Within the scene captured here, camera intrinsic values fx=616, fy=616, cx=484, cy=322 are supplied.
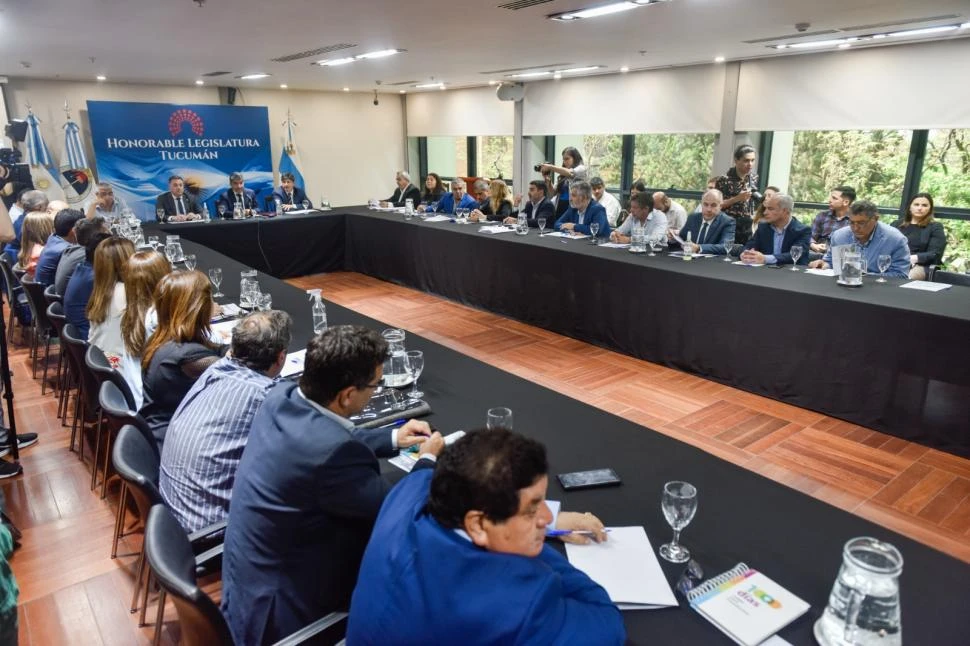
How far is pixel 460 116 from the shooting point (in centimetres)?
1039

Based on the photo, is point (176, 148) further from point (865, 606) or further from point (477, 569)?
point (865, 606)

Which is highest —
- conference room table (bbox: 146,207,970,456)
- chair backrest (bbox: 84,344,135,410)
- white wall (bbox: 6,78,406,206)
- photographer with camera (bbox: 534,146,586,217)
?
white wall (bbox: 6,78,406,206)

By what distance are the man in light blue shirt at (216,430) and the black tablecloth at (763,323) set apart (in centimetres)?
292

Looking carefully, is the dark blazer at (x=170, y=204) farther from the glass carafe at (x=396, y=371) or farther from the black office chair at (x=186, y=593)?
the black office chair at (x=186, y=593)

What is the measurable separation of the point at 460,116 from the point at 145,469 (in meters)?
9.53

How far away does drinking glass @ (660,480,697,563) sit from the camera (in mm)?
1198

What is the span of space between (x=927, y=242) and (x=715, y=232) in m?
1.87

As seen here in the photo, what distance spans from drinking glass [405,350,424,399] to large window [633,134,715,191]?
645 cm

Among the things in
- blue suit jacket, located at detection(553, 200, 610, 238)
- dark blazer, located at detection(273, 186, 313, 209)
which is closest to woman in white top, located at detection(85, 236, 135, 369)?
blue suit jacket, located at detection(553, 200, 610, 238)

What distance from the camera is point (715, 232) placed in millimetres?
4695

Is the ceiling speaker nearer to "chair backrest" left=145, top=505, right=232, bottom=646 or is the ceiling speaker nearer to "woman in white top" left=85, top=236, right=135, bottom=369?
"woman in white top" left=85, top=236, right=135, bottom=369

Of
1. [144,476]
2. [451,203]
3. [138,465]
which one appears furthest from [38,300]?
[451,203]

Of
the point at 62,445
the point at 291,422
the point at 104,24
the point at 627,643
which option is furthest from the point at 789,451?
the point at 104,24

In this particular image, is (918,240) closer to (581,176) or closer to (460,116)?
(581,176)
